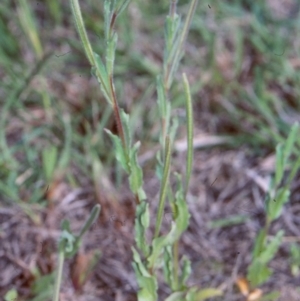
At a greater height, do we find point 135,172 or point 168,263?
point 135,172

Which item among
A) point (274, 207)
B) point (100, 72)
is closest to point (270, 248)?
point (274, 207)

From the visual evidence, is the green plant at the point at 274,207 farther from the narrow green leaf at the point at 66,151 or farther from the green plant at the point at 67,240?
the narrow green leaf at the point at 66,151

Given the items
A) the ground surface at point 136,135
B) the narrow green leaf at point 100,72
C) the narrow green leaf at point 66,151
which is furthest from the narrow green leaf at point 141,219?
the narrow green leaf at point 66,151

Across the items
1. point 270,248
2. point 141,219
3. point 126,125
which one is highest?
point 126,125

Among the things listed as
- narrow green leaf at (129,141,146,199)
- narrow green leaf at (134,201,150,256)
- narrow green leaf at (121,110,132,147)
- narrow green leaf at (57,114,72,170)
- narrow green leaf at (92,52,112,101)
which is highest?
narrow green leaf at (92,52,112,101)

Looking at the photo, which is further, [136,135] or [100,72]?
[136,135]

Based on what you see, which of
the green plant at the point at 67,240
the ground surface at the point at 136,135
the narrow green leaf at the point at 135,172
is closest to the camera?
the narrow green leaf at the point at 135,172

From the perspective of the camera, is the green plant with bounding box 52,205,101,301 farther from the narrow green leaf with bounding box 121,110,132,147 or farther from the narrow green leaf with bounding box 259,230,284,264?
the narrow green leaf with bounding box 259,230,284,264

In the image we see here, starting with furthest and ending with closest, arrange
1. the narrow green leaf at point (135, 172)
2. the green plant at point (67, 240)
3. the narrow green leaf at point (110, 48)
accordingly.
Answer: the green plant at point (67, 240) → the narrow green leaf at point (135, 172) → the narrow green leaf at point (110, 48)

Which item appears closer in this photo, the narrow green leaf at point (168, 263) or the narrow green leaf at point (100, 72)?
the narrow green leaf at point (100, 72)

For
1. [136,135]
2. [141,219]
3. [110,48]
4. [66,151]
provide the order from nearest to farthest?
[110,48]
[141,219]
[66,151]
[136,135]

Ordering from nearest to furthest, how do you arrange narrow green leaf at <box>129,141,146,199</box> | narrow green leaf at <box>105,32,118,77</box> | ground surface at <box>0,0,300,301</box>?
1. narrow green leaf at <box>105,32,118,77</box>
2. narrow green leaf at <box>129,141,146,199</box>
3. ground surface at <box>0,0,300,301</box>

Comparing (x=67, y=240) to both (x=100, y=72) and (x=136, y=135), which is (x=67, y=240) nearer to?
(x=100, y=72)

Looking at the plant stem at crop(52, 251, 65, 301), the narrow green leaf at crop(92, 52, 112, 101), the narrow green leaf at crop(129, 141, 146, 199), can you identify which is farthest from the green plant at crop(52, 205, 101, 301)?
the narrow green leaf at crop(92, 52, 112, 101)
